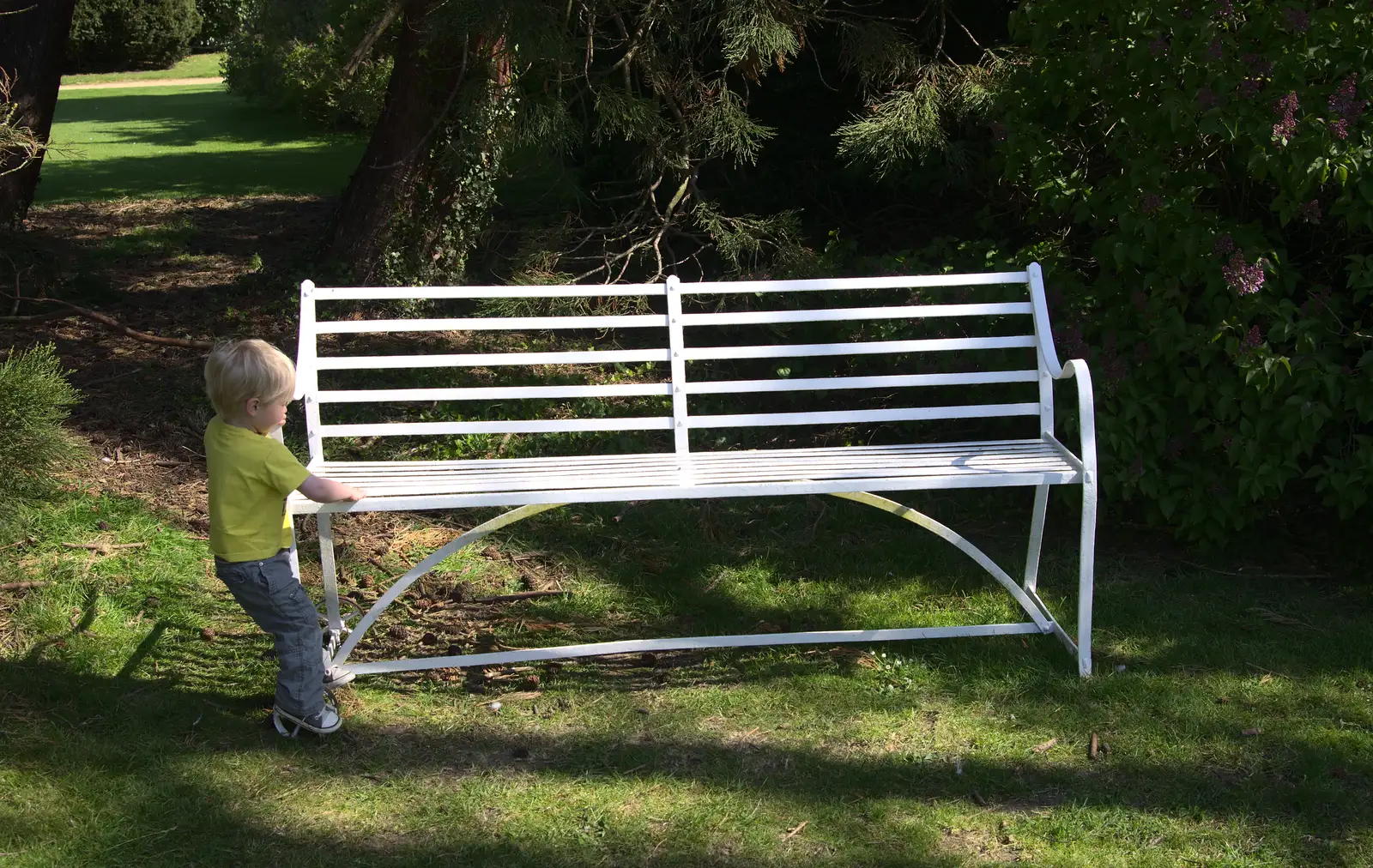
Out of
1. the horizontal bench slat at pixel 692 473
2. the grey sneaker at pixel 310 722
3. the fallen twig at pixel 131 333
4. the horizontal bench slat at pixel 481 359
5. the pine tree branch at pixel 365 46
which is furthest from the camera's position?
the fallen twig at pixel 131 333

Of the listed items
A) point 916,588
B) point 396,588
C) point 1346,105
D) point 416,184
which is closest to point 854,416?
point 916,588

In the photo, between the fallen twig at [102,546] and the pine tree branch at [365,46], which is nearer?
the fallen twig at [102,546]

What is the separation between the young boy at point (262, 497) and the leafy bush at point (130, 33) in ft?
78.6

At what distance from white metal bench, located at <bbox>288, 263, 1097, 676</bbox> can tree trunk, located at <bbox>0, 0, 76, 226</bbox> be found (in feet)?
13.6

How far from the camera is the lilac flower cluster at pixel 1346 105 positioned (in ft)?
12.2

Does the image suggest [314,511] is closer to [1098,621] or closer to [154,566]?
[154,566]

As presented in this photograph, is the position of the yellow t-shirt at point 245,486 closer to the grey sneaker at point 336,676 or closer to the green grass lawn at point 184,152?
the grey sneaker at point 336,676

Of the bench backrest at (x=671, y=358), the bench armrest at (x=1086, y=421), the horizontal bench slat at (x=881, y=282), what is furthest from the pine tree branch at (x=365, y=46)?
→ the bench armrest at (x=1086, y=421)

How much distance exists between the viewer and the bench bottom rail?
3496mm

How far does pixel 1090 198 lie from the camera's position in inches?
174

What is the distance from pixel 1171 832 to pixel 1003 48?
4.28 metres

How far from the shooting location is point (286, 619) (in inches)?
125

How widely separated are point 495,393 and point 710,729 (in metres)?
1.21

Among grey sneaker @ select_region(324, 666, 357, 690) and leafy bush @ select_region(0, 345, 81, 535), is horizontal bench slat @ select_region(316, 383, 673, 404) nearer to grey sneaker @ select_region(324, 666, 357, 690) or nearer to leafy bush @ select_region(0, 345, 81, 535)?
grey sneaker @ select_region(324, 666, 357, 690)
